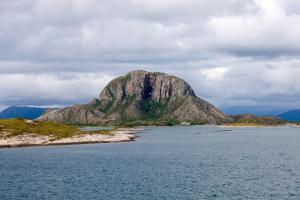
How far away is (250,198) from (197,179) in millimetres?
21559

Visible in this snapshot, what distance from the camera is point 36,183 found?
296 feet

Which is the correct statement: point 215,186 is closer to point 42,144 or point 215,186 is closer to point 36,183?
point 36,183

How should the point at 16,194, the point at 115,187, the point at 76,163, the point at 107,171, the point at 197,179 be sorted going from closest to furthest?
the point at 16,194 → the point at 115,187 → the point at 197,179 → the point at 107,171 → the point at 76,163

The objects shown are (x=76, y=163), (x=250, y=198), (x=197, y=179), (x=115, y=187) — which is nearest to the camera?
(x=250, y=198)

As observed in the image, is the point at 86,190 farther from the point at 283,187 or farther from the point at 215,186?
the point at 283,187

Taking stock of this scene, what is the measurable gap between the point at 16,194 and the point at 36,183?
11950 mm

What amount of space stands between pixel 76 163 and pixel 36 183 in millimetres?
34773

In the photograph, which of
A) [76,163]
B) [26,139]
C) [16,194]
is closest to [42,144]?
[26,139]

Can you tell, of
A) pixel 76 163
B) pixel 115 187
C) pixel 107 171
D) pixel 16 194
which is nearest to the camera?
pixel 16 194

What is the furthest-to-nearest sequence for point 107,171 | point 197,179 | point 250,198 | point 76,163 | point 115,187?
point 76,163 → point 107,171 → point 197,179 → point 115,187 → point 250,198

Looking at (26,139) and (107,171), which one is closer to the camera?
(107,171)

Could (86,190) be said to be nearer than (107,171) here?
Yes

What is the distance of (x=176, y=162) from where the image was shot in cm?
12888

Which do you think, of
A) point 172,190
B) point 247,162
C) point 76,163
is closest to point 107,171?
point 76,163
